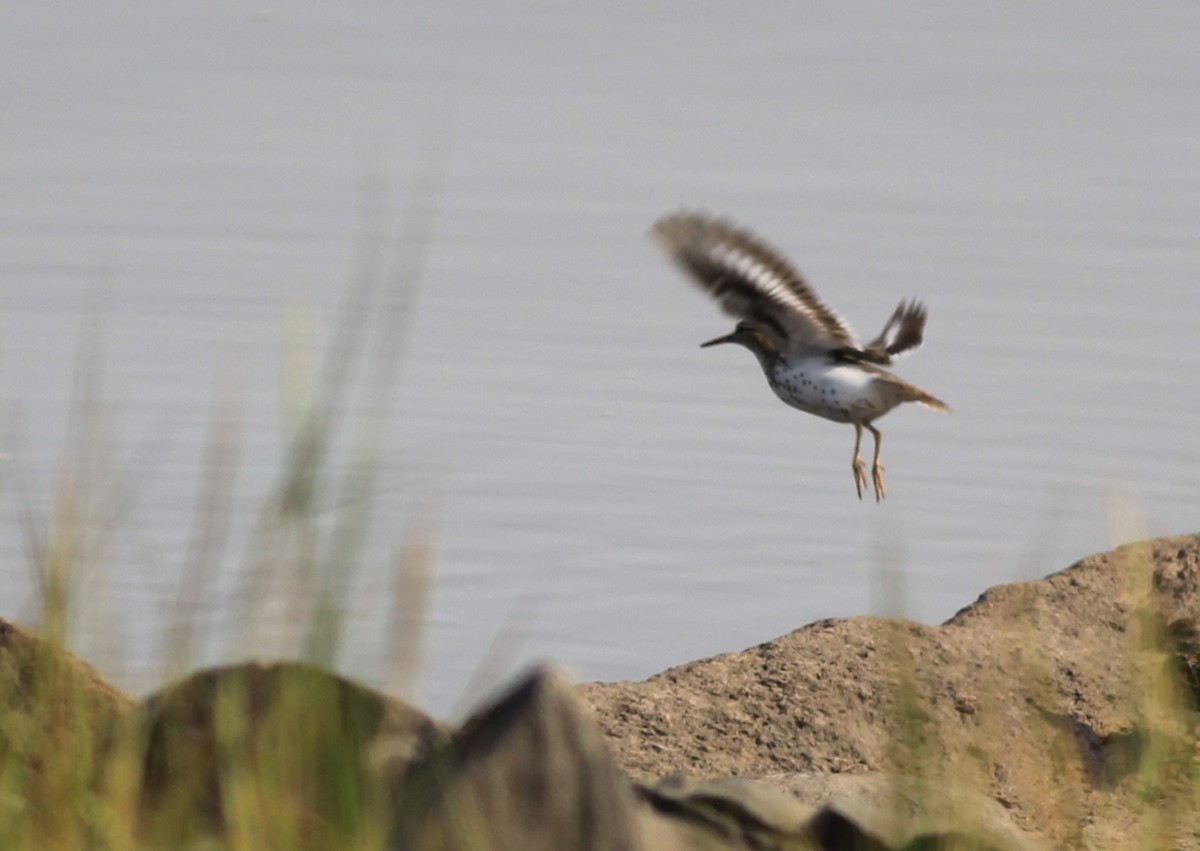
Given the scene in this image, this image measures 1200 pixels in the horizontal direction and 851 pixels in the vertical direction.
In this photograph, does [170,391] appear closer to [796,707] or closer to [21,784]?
[796,707]

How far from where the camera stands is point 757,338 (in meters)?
9.80

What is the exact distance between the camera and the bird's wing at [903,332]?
9.80m

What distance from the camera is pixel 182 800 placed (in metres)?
4.39

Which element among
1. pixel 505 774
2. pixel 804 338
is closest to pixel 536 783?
pixel 505 774

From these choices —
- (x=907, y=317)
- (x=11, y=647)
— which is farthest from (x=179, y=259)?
(x=11, y=647)

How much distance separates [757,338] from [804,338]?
1.17ft

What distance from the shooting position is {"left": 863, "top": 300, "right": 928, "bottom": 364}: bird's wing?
980cm

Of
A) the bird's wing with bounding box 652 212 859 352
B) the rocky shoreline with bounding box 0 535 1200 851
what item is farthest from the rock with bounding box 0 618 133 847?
the bird's wing with bounding box 652 212 859 352

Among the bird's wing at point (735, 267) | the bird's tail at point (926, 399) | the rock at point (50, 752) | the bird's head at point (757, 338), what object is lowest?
the rock at point (50, 752)

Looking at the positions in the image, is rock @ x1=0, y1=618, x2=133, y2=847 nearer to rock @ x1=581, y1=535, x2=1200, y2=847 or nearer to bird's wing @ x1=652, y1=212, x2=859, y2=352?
rock @ x1=581, y1=535, x2=1200, y2=847

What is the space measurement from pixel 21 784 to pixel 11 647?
26.6 inches

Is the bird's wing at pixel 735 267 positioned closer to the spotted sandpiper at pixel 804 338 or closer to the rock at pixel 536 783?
the spotted sandpiper at pixel 804 338

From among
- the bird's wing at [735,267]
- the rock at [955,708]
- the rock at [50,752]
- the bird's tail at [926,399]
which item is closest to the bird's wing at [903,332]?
the bird's tail at [926,399]

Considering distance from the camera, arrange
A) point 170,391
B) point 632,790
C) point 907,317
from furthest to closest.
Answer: point 170,391, point 907,317, point 632,790
